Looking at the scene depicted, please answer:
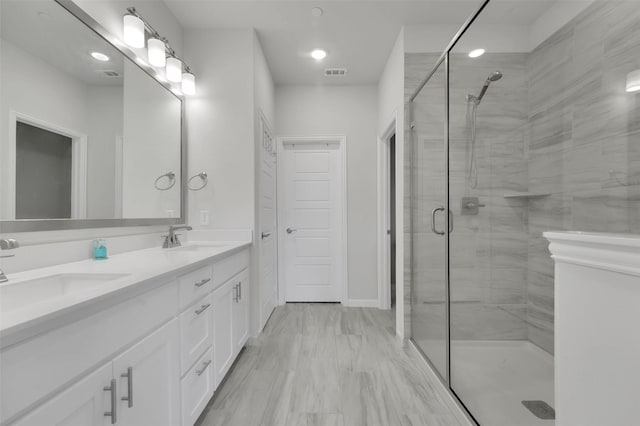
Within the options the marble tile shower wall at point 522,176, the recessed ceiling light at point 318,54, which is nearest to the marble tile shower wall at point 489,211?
the marble tile shower wall at point 522,176

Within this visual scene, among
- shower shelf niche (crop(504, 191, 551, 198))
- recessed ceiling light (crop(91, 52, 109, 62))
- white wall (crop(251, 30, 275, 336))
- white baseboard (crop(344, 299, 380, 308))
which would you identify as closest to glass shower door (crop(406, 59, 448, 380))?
shower shelf niche (crop(504, 191, 551, 198))

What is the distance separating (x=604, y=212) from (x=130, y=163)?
2.65m

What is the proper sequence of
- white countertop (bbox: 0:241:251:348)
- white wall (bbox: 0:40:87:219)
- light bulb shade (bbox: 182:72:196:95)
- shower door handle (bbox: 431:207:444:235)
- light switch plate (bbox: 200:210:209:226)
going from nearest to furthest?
white countertop (bbox: 0:241:251:348) → white wall (bbox: 0:40:87:219) → shower door handle (bbox: 431:207:444:235) → light bulb shade (bbox: 182:72:196:95) → light switch plate (bbox: 200:210:209:226)

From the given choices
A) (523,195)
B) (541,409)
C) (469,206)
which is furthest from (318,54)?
(541,409)

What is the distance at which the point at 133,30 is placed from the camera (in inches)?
67.2

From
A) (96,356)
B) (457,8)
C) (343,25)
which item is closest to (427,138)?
(457,8)

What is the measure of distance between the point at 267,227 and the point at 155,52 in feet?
5.62

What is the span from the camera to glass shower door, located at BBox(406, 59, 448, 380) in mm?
1911

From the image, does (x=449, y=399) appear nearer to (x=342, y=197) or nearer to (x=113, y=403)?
(x=113, y=403)

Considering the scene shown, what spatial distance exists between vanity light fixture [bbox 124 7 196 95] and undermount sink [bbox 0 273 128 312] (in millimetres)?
1410

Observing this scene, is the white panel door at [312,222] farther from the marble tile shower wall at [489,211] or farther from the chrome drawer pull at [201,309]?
the chrome drawer pull at [201,309]

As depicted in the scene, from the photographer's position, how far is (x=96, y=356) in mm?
799

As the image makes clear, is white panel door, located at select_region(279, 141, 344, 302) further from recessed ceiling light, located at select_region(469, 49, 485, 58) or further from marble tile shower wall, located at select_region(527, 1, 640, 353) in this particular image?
marble tile shower wall, located at select_region(527, 1, 640, 353)

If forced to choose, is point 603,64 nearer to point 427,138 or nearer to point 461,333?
point 427,138
